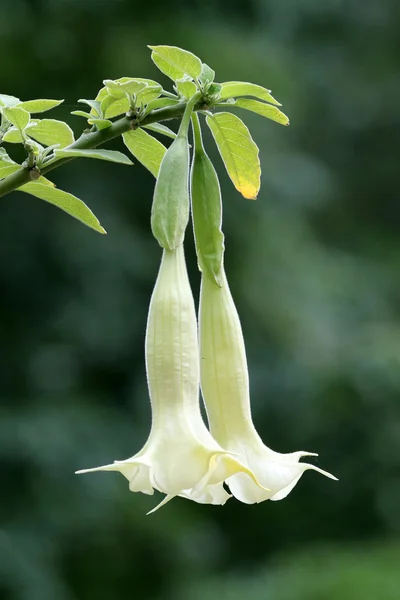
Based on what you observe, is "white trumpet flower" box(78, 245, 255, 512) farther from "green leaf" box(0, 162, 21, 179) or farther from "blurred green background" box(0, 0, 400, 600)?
"blurred green background" box(0, 0, 400, 600)

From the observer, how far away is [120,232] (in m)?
3.16

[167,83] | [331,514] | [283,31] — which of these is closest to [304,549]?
[331,514]

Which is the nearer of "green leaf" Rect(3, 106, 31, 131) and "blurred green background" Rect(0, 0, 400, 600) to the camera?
"green leaf" Rect(3, 106, 31, 131)

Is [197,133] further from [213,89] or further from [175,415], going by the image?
[175,415]

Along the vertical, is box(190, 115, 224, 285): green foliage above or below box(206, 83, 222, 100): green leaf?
below

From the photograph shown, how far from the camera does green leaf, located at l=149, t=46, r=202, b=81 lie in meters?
0.90

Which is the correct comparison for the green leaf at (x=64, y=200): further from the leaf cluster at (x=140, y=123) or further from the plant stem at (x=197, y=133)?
the plant stem at (x=197, y=133)

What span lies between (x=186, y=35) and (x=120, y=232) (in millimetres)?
663

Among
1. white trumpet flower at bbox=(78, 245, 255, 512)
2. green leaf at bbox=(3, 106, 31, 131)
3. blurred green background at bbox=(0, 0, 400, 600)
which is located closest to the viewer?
white trumpet flower at bbox=(78, 245, 255, 512)

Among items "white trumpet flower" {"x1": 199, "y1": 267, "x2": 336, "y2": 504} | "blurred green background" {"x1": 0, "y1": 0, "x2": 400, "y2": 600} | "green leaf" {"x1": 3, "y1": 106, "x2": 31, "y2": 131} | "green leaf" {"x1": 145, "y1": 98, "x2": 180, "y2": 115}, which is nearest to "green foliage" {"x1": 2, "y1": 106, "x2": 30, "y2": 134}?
"green leaf" {"x1": 3, "y1": 106, "x2": 31, "y2": 131}

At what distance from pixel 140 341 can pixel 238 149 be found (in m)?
2.29

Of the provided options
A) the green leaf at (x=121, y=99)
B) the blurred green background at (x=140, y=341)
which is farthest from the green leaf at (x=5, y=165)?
the blurred green background at (x=140, y=341)

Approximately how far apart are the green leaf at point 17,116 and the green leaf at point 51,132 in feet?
0.17

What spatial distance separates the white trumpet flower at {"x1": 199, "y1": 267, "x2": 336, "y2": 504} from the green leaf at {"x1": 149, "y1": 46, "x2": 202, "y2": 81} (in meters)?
0.20
